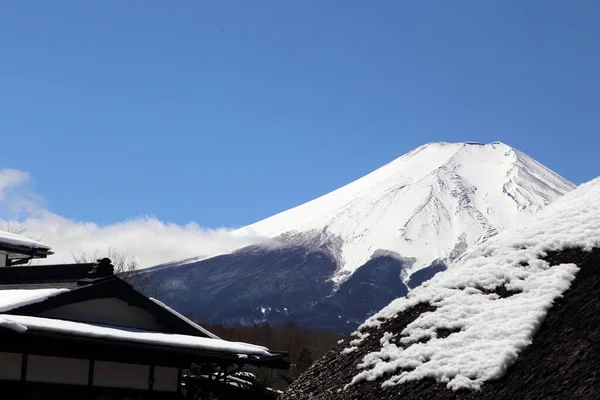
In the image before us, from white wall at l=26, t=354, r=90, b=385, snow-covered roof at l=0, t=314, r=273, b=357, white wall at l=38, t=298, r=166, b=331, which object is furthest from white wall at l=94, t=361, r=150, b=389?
white wall at l=38, t=298, r=166, b=331

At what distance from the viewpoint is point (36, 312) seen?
1462 cm

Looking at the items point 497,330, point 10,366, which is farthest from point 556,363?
point 10,366

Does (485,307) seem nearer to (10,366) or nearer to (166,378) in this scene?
(10,366)

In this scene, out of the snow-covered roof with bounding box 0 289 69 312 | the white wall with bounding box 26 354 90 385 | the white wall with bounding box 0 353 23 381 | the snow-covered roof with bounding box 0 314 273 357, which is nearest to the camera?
the snow-covered roof with bounding box 0 314 273 357

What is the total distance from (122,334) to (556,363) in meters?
10.3

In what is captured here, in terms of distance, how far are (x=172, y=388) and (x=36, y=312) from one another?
2900mm

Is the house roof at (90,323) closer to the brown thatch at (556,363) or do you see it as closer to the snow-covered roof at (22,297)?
the snow-covered roof at (22,297)

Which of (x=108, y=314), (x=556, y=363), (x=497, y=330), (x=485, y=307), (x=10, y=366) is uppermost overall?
(x=108, y=314)

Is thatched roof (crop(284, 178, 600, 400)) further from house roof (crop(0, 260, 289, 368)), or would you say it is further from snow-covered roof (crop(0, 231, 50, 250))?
snow-covered roof (crop(0, 231, 50, 250))

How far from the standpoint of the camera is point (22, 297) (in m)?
14.9

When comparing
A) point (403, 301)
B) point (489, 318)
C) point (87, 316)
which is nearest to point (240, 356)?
point (87, 316)

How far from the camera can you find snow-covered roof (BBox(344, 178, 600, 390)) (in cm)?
544

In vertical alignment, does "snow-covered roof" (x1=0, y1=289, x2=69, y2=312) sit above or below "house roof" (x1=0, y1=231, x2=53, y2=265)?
below

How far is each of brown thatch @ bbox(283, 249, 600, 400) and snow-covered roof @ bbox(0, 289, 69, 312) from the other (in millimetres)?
9127
